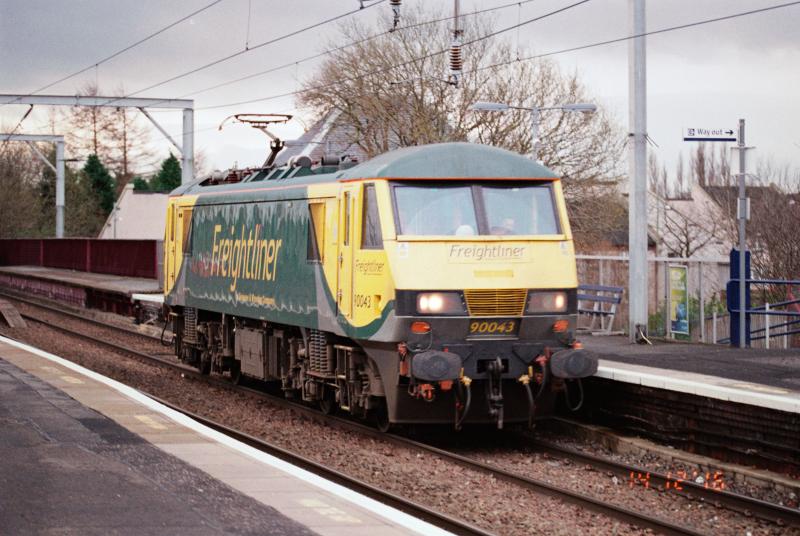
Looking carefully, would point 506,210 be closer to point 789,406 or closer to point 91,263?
point 789,406

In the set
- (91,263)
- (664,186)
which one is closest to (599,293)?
(91,263)

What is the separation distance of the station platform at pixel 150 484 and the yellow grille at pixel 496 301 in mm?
3075

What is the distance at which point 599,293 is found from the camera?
27094mm

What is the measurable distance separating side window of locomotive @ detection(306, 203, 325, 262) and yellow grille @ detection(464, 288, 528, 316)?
2.68 m

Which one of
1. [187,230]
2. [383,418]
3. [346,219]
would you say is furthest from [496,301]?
[187,230]

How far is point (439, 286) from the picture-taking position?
12.8 meters

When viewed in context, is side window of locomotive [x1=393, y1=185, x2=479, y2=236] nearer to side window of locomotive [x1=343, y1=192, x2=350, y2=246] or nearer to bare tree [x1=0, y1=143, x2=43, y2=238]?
side window of locomotive [x1=343, y1=192, x2=350, y2=246]

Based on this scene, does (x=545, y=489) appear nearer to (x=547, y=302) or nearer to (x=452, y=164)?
(x=547, y=302)

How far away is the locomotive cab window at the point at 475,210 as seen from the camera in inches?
522

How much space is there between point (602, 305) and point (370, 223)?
14.7 meters

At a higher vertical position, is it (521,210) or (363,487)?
(521,210)

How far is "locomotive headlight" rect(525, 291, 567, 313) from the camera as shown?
13.2 metres

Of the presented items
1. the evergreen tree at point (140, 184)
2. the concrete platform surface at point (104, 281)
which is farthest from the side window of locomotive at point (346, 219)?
the evergreen tree at point (140, 184)
